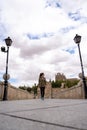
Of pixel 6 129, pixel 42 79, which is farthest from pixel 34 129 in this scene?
pixel 42 79

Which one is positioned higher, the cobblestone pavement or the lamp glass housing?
the lamp glass housing

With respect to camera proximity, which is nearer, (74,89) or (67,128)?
(67,128)

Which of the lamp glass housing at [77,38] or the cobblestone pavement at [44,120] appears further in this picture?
the lamp glass housing at [77,38]

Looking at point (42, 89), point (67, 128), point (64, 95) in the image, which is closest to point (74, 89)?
point (64, 95)

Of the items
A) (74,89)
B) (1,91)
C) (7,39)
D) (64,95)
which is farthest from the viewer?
(64,95)

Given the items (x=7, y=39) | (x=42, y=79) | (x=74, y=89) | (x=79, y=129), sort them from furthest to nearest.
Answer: (x=74, y=89)
(x=7, y=39)
(x=42, y=79)
(x=79, y=129)

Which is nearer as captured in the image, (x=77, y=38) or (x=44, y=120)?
(x=44, y=120)

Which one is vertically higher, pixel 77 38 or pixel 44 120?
pixel 77 38

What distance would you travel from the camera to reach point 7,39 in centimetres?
1522

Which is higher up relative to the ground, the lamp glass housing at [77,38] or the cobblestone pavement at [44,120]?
the lamp glass housing at [77,38]

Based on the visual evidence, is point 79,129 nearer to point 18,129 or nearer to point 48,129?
point 48,129

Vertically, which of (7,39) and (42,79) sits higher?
(7,39)

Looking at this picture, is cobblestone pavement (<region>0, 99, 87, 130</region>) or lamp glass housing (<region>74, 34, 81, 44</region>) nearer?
cobblestone pavement (<region>0, 99, 87, 130</region>)

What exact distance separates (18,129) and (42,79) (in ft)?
35.4
